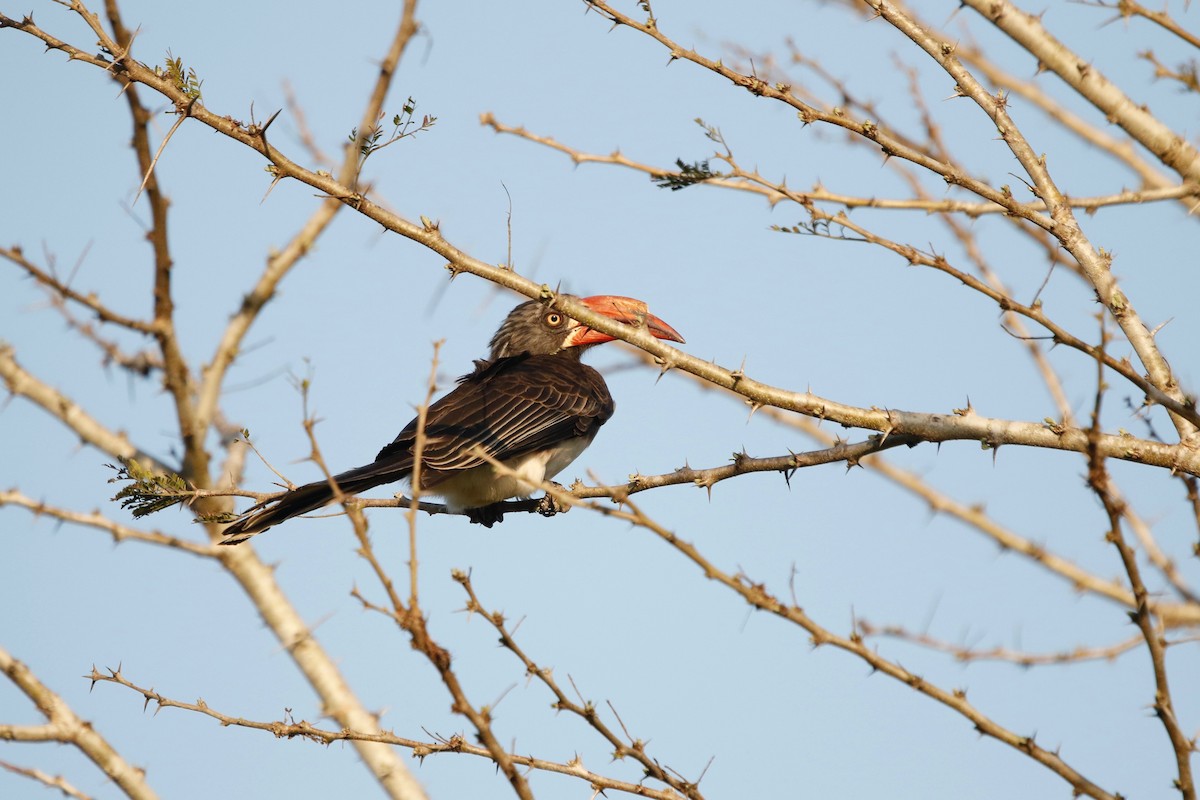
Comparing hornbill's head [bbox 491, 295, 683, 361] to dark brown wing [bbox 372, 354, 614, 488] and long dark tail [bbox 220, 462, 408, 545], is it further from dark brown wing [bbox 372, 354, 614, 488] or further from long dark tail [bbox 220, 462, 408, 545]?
long dark tail [bbox 220, 462, 408, 545]

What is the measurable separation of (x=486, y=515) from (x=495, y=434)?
2.10ft

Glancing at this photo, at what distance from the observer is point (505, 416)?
675 cm

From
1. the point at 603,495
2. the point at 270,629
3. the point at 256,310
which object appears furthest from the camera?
the point at 256,310

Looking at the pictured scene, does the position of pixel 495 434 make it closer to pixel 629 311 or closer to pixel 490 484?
pixel 490 484

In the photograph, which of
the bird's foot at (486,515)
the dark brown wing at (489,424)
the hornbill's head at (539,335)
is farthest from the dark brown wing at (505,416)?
the hornbill's head at (539,335)

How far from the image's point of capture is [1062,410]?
7.48m

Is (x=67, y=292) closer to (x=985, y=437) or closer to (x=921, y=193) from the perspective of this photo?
(x=921, y=193)

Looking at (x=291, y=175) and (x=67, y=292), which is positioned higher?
(x=67, y=292)

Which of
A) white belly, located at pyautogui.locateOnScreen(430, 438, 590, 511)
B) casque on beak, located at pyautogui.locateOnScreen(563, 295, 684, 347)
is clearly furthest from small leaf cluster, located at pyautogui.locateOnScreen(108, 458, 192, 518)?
casque on beak, located at pyautogui.locateOnScreen(563, 295, 684, 347)

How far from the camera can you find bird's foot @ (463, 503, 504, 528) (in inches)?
277

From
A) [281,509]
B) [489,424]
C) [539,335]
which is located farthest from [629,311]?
[281,509]

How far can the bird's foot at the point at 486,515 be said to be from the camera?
7.02m

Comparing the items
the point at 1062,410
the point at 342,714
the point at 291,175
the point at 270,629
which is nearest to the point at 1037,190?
the point at 291,175

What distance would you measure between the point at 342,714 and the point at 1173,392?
523 cm
